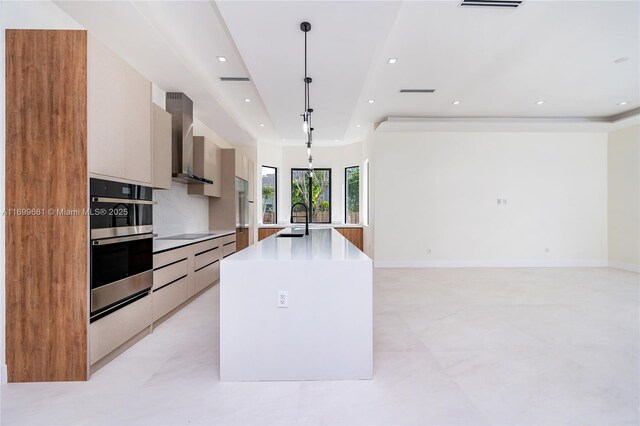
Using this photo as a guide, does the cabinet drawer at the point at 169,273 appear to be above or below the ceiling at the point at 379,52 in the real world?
below

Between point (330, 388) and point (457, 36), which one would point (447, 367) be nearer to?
point (330, 388)

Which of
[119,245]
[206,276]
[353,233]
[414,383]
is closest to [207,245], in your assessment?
[206,276]

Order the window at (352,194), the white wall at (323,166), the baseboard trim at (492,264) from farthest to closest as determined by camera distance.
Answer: the white wall at (323,166) → the window at (352,194) → the baseboard trim at (492,264)

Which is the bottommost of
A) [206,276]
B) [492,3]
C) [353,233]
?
[206,276]

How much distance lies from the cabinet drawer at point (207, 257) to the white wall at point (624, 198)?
7.43 meters

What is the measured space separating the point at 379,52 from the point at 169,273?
A: 329cm

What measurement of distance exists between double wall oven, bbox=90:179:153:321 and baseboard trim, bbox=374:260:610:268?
451cm

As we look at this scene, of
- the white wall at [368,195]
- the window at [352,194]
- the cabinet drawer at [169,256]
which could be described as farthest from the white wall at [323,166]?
the cabinet drawer at [169,256]

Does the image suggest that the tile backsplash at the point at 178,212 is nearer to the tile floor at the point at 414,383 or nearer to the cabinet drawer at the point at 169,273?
the cabinet drawer at the point at 169,273

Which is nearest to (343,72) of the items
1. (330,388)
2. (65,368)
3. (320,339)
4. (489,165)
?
(320,339)

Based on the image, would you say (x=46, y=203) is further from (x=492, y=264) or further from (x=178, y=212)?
(x=492, y=264)

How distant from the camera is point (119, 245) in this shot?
7.95ft

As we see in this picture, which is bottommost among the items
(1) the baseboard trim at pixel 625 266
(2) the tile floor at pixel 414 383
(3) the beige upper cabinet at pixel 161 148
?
(2) the tile floor at pixel 414 383

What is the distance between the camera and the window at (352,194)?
824 cm
